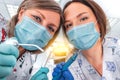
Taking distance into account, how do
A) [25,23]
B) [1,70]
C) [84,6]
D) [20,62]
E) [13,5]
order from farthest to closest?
[13,5]
[84,6]
[20,62]
[25,23]
[1,70]

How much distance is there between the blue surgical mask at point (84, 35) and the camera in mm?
1605

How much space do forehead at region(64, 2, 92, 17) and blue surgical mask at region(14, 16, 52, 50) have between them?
284 mm

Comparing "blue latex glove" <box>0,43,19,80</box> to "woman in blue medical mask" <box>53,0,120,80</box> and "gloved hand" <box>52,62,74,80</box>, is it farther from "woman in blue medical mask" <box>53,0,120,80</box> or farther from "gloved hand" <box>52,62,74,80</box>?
"woman in blue medical mask" <box>53,0,120,80</box>

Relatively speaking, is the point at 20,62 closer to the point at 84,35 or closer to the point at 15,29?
the point at 15,29

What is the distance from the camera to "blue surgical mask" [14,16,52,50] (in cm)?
141

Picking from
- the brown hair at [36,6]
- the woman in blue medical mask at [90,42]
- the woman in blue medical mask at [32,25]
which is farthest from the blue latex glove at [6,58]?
the woman in blue medical mask at [90,42]

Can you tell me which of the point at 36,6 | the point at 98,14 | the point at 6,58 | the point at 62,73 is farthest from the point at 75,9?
the point at 6,58

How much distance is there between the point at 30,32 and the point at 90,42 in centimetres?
48

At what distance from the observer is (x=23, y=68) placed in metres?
1.59

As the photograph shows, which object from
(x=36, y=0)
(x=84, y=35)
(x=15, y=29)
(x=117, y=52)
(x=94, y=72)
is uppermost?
(x=36, y=0)

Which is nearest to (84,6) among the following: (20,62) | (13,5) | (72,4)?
(72,4)

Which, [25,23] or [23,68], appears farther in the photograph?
[23,68]

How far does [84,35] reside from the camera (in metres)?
1.63

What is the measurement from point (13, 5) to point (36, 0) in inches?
105
